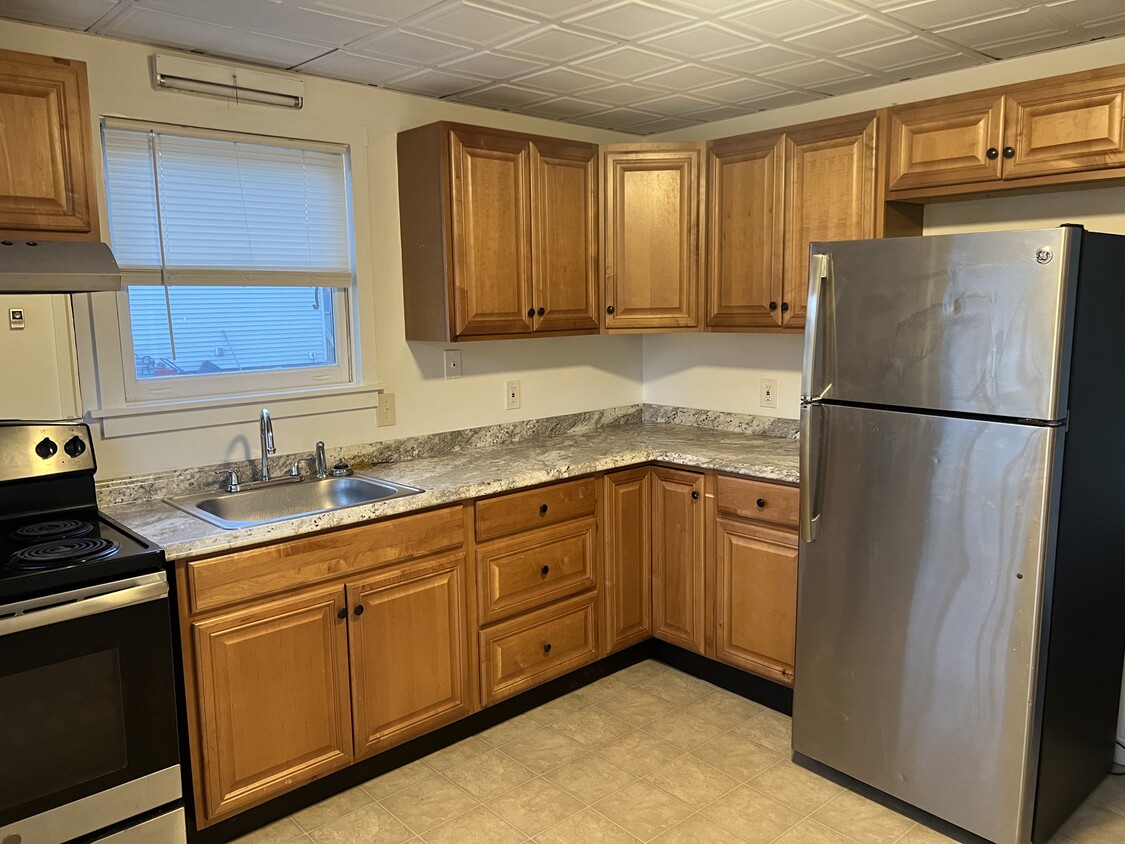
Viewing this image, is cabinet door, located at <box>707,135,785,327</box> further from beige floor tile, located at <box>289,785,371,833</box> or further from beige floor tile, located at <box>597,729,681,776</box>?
beige floor tile, located at <box>289,785,371,833</box>

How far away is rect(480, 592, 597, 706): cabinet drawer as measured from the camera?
289 centimetres

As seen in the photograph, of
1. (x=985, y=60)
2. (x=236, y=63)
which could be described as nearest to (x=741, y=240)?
(x=985, y=60)

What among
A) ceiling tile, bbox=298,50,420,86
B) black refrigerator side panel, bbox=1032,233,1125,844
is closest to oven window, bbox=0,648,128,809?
ceiling tile, bbox=298,50,420,86

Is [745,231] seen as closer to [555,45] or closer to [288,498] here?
[555,45]

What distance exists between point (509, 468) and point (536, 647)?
25.8 inches

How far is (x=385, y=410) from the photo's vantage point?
3129 millimetres

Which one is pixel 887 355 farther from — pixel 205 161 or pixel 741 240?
pixel 205 161

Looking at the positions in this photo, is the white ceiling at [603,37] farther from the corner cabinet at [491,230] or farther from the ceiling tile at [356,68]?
the corner cabinet at [491,230]

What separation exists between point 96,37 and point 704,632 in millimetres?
2785

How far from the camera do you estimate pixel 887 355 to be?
230cm

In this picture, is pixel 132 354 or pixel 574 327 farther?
pixel 574 327

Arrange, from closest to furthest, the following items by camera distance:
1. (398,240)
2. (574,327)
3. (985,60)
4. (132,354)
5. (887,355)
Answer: (887,355)
(132,354)
(985,60)
(398,240)
(574,327)

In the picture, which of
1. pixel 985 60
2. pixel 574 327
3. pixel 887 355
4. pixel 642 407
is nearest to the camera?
pixel 887 355

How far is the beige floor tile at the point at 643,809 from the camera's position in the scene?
239cm
